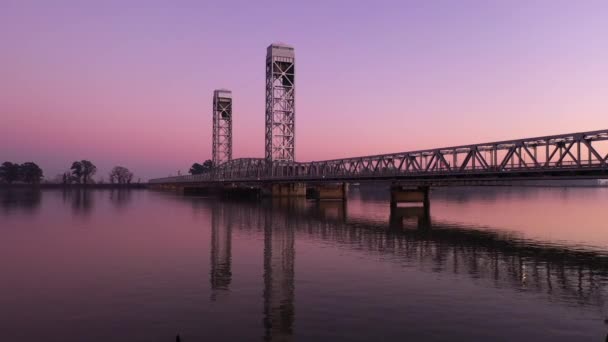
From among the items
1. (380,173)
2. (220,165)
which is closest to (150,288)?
(380,173)

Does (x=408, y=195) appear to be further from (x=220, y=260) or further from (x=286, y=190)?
(x=220, y=260)

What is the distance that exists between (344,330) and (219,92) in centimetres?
18234

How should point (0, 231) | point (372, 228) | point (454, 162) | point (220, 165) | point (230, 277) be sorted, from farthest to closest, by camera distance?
point (220, 165)
point (454, 162)
point (372, 228)
point (0, 231)
point (230, 277)

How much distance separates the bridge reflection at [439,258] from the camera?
2327 centimetres

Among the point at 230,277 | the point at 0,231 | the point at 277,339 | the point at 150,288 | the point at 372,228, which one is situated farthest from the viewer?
the point at 372,228

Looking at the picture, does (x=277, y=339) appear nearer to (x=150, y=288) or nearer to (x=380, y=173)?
(x=150, y=288)

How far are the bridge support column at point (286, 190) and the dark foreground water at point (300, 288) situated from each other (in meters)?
86.4

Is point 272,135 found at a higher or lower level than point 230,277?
higher

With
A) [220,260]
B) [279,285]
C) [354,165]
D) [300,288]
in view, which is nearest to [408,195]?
[354,165]

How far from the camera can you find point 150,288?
79.2 ft

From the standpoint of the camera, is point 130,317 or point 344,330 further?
point 130,317

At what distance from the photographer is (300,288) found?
2417cm

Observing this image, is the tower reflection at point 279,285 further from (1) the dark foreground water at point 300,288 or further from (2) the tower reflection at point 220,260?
(2) the tower reflection at point 220,260

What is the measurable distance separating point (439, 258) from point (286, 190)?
333 ft
